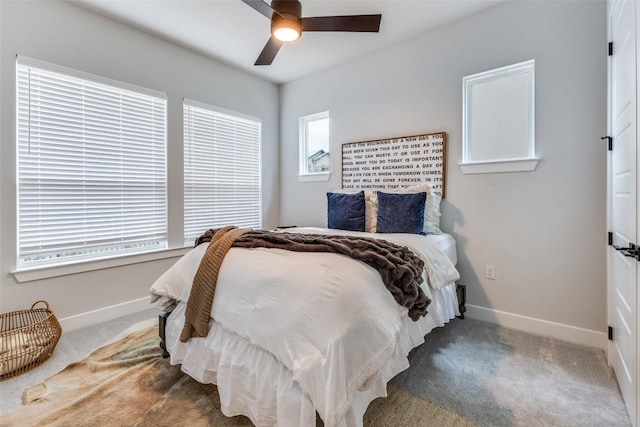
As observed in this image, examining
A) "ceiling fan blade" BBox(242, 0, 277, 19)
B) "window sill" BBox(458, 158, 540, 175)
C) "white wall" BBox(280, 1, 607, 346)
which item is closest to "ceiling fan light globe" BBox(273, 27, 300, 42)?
"ceiling fan blade" BBox(242, 0, 277, 19)

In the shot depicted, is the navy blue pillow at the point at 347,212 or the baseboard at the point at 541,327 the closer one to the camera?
the baseboard at the point at 541,327

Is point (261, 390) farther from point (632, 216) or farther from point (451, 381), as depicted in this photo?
point (632, 216)

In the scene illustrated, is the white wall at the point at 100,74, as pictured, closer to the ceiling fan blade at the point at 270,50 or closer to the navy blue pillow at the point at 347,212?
the ceiling fan blade at the point at 270,50

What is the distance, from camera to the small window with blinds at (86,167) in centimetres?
236

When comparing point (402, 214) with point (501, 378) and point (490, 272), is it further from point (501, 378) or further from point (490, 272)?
point (501, 378)

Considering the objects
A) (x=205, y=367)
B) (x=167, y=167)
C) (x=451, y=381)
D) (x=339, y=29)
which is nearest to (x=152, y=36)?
(x=167, y=167)

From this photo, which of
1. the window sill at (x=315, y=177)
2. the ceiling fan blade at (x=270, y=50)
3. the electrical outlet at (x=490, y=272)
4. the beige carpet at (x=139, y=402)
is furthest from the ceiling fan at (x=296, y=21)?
the beige carpet at (x=139, y=402)

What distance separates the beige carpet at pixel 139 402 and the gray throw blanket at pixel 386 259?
0.48 m

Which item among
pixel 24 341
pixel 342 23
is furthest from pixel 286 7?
pixel 24 341

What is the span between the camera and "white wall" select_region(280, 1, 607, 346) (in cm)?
220

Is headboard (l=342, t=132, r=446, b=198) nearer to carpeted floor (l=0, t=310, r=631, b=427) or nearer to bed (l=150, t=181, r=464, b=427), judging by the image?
bed (l=150, t=181, r=464, b=427)

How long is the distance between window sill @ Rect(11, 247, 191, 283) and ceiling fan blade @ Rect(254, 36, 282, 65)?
214 cm

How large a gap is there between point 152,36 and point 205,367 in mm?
3162

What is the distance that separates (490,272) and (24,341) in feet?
11.5
